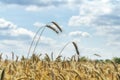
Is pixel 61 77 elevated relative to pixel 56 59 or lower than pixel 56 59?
lower

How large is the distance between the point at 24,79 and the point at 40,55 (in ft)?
12.0

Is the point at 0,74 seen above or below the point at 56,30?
below

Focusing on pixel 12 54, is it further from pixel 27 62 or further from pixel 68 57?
pixel 68 57

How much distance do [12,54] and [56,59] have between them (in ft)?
3.59

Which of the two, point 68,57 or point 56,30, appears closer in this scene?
point 56,30

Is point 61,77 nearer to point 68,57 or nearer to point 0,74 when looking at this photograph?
point 0,74

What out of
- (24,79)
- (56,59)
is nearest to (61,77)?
(24,79)

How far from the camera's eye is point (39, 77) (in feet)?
15.2

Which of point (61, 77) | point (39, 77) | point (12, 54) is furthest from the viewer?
point (12, 54)

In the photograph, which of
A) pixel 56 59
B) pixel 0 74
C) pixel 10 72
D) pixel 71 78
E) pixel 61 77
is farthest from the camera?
pixel 56 59

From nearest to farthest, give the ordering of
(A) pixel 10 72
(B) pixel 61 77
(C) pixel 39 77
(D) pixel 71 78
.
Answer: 1. (B) pixel 61 77
2. (D) pixel 71 78
3. (C) pixel 39 77
4. (A) pixel 10 72

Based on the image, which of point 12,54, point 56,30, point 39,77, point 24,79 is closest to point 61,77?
point 24,79

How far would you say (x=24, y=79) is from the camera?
3613 mm

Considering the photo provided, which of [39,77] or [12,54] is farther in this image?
[12,54]
